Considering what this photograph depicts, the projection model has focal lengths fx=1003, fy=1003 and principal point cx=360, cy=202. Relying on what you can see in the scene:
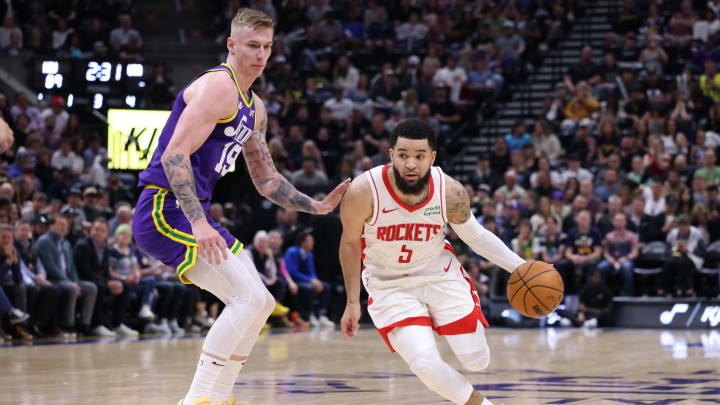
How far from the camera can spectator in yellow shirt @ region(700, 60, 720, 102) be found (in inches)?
701

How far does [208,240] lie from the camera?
199 inches

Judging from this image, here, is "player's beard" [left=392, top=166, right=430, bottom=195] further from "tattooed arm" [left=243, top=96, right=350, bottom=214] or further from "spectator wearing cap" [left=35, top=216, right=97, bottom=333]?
"spectator wearing cap" [left=35, top=216, right=97, bottom=333]

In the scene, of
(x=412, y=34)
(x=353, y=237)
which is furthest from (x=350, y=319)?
(x=412, y=34)

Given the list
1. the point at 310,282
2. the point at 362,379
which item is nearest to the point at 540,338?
the point at 310,282

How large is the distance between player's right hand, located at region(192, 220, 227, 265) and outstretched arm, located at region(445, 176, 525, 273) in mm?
1295

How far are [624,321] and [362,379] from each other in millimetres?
8242

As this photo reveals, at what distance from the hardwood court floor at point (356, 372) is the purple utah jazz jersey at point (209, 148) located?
1626mm

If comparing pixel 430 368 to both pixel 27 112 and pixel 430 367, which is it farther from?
pixel 27 112

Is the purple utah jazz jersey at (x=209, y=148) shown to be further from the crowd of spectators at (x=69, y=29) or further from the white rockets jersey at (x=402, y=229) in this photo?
the crowd of spectators at (x=69, y=29)

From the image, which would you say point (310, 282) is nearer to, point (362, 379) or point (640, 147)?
point (640, 147)

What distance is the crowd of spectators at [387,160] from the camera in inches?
518

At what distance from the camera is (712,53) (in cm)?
1878

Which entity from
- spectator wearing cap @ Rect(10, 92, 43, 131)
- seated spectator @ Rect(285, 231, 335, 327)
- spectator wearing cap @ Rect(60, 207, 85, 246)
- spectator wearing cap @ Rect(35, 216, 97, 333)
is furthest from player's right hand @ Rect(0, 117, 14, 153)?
spectator wearing cap @ Rect(10, 92, 43, 131)

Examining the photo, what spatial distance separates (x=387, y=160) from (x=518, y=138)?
102 inches
